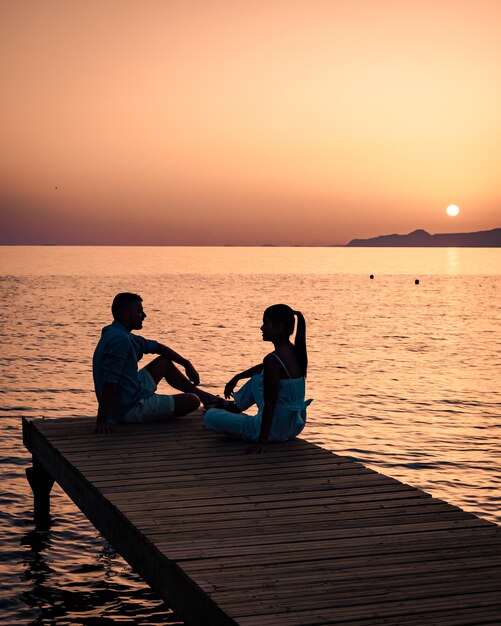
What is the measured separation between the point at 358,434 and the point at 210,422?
826 centimetres

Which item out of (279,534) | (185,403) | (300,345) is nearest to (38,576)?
(185,403)

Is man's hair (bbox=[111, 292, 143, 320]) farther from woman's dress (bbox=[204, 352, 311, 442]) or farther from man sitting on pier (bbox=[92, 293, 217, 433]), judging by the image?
woman's dress (bbox=[204, 352, 311, 442])

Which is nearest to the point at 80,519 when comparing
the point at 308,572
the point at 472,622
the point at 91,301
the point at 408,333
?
the point at 308,572

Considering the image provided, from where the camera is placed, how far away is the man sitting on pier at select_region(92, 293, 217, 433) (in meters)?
10.4

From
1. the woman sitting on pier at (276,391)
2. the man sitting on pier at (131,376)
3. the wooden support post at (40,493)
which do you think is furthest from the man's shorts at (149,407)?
the wooden support post at (40,493)

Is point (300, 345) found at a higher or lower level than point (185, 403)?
higher

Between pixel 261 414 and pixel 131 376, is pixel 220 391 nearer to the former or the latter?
pixel 131 376

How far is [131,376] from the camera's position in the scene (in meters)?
10.8

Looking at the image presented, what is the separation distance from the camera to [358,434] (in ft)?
59.5

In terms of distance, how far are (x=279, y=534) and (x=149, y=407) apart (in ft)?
15.1

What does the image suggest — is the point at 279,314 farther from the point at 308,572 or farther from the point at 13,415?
the point at 13,415

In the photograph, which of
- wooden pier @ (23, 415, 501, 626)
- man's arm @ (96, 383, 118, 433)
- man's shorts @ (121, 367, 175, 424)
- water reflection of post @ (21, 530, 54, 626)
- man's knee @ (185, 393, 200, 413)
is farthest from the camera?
man's knee @ (185, 393, 200, 413)

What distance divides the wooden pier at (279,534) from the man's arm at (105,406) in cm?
43

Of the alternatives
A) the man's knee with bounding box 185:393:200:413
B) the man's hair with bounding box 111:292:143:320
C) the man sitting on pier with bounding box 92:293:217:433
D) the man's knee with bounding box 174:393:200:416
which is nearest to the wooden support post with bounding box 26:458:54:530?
the man sitting on pier with bounding box 92:293:217:433
